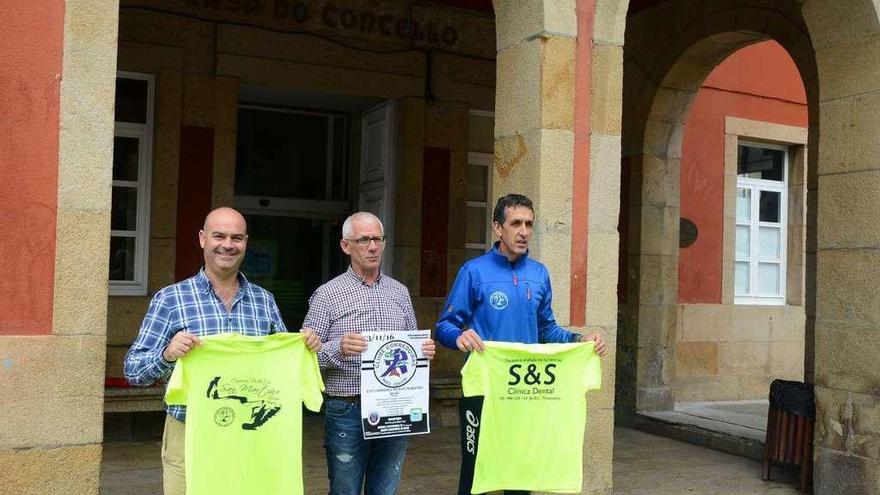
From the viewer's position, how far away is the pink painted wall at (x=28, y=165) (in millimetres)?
3982

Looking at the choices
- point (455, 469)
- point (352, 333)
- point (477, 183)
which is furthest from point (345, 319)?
point (477, 183)

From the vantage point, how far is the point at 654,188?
31.4 ft

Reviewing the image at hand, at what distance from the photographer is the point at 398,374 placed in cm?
396

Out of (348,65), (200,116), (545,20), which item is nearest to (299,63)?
(348,65)

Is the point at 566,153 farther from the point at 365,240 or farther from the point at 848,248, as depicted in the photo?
the point at 848,248

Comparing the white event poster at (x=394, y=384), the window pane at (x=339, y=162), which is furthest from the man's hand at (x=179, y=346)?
the window pane at (x=339, y=162)

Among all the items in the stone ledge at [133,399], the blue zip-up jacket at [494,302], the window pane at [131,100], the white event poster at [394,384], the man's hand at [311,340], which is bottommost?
the stone ledge at [133,399]

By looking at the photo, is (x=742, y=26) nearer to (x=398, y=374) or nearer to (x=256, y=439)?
(x=398, y=374)

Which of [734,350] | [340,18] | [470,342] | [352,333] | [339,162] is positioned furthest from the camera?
[734,350]

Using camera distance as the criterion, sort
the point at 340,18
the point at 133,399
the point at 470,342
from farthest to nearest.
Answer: the point at 340,18
the point at 133,399
the point at 470,342

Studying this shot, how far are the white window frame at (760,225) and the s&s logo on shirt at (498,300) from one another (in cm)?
776

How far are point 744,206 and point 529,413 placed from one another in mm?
8264

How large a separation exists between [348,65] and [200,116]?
1598 millimetres

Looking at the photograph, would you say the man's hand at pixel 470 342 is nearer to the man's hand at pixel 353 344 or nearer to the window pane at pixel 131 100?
the man's hand at pixel 353 344
